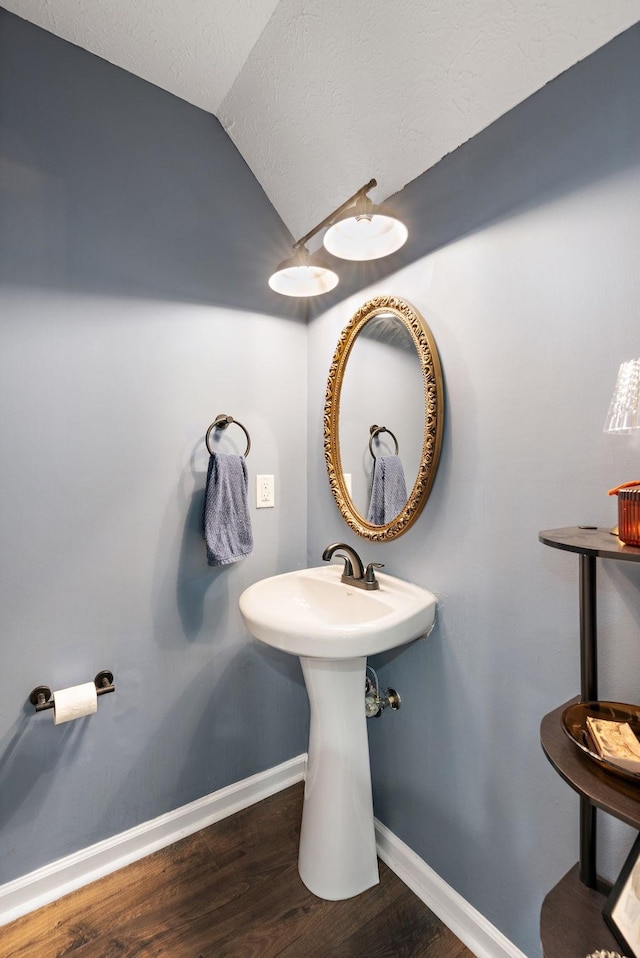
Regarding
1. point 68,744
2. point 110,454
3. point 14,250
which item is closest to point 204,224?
point 14,250

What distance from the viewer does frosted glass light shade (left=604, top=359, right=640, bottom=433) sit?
745 millimetres

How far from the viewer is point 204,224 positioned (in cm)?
158

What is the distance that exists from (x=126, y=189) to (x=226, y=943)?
223 cm

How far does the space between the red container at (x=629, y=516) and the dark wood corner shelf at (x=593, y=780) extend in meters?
0.36

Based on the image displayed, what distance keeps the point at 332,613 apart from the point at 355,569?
173 mm

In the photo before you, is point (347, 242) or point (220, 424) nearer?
point (347, 242)

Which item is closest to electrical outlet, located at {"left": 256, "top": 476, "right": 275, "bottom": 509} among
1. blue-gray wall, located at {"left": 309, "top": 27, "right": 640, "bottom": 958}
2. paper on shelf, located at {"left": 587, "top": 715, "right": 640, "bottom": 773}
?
blue-gray wall, located at {"left": 309, "top": 27, "right": 640, "bottom": 958}

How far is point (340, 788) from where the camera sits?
130cm

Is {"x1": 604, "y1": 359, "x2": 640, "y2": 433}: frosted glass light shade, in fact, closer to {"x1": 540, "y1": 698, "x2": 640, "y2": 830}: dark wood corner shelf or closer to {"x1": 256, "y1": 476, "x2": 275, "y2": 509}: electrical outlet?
{"x1": 540, "y1": 698, "x2": 640, "y2": 830}: dark wood corner shelf

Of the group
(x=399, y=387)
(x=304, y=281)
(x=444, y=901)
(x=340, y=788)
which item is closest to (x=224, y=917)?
(x=340, y=788)

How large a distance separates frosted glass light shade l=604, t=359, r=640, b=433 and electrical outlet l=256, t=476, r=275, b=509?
1.22 m

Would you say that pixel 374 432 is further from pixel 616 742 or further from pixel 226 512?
pixel 616 742

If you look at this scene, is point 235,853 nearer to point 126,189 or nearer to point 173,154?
point 126,189

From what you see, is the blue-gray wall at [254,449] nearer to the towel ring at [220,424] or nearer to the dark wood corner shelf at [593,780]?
the towel ring at [220,424]
